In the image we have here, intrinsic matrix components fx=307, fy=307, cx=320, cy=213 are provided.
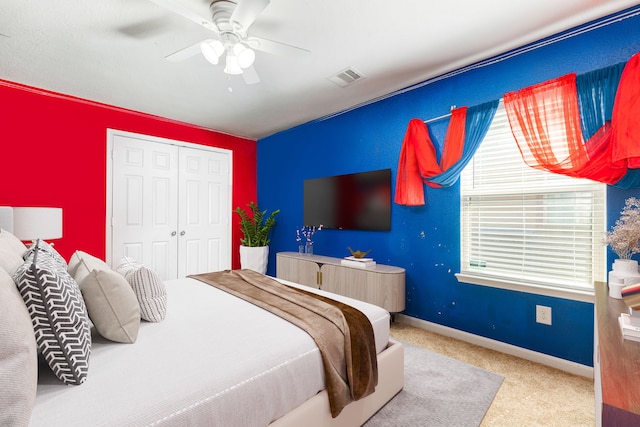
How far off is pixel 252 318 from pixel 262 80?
95.8 inches

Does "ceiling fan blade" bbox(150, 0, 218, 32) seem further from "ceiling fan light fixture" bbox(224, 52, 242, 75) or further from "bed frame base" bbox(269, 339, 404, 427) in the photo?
"bed frame base" bbox(269, 339, 404, 427)

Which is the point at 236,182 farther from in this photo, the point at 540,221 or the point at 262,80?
the point at 540,221

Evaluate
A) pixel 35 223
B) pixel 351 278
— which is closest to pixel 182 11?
pixel 35 223

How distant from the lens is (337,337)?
1.52m

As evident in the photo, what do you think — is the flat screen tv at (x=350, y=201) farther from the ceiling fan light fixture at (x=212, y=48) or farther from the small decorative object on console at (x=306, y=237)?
the ceiling fan light fixture at (x=212, y=48)

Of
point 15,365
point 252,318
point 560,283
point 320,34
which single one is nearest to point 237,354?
point 252,318

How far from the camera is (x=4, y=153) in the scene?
3178 mm

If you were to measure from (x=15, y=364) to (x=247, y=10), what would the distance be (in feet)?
6.17

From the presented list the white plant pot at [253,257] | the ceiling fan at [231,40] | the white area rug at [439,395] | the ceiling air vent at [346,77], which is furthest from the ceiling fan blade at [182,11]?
the white plant pot at [253,257]

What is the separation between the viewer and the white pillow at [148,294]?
155cm

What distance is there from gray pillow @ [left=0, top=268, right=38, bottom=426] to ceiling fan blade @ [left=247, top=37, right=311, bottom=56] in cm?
187

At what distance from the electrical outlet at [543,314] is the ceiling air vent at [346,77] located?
253 cm

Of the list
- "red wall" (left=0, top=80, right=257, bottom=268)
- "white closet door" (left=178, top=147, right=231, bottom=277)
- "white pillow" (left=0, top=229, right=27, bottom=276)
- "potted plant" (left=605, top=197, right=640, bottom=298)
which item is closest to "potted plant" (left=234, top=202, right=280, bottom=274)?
"white closet door" (left=178, top=147, right=231, bottom=277)

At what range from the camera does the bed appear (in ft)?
3.05
